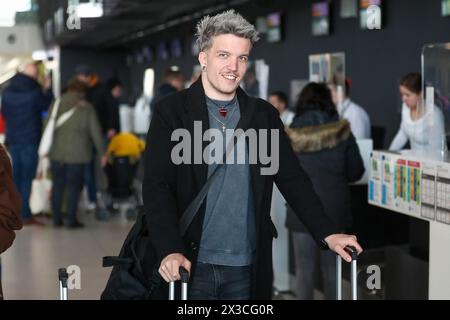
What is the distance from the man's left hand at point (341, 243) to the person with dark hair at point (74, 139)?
5.50 metres

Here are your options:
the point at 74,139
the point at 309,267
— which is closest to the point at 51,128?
the point at 74,139

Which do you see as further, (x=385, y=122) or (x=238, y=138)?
(x=385, y=122)

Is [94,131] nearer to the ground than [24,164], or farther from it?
farther from it

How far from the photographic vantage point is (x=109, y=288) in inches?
101

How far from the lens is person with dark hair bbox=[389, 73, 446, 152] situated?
15.4 ft

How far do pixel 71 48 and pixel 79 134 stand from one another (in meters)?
Result: 14.9

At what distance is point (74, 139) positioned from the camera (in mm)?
7715

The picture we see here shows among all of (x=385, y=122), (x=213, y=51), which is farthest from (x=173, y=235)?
(x=385, y=122)

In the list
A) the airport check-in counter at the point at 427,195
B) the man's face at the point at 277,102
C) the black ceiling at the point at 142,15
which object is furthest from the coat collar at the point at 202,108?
the black ceiling at the point at 142,15

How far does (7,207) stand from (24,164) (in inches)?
224

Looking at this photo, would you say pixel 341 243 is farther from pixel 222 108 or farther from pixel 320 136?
pixel 320 136

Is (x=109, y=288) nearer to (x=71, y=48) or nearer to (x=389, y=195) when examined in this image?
(x=389, y=195)

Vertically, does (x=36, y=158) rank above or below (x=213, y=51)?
below
